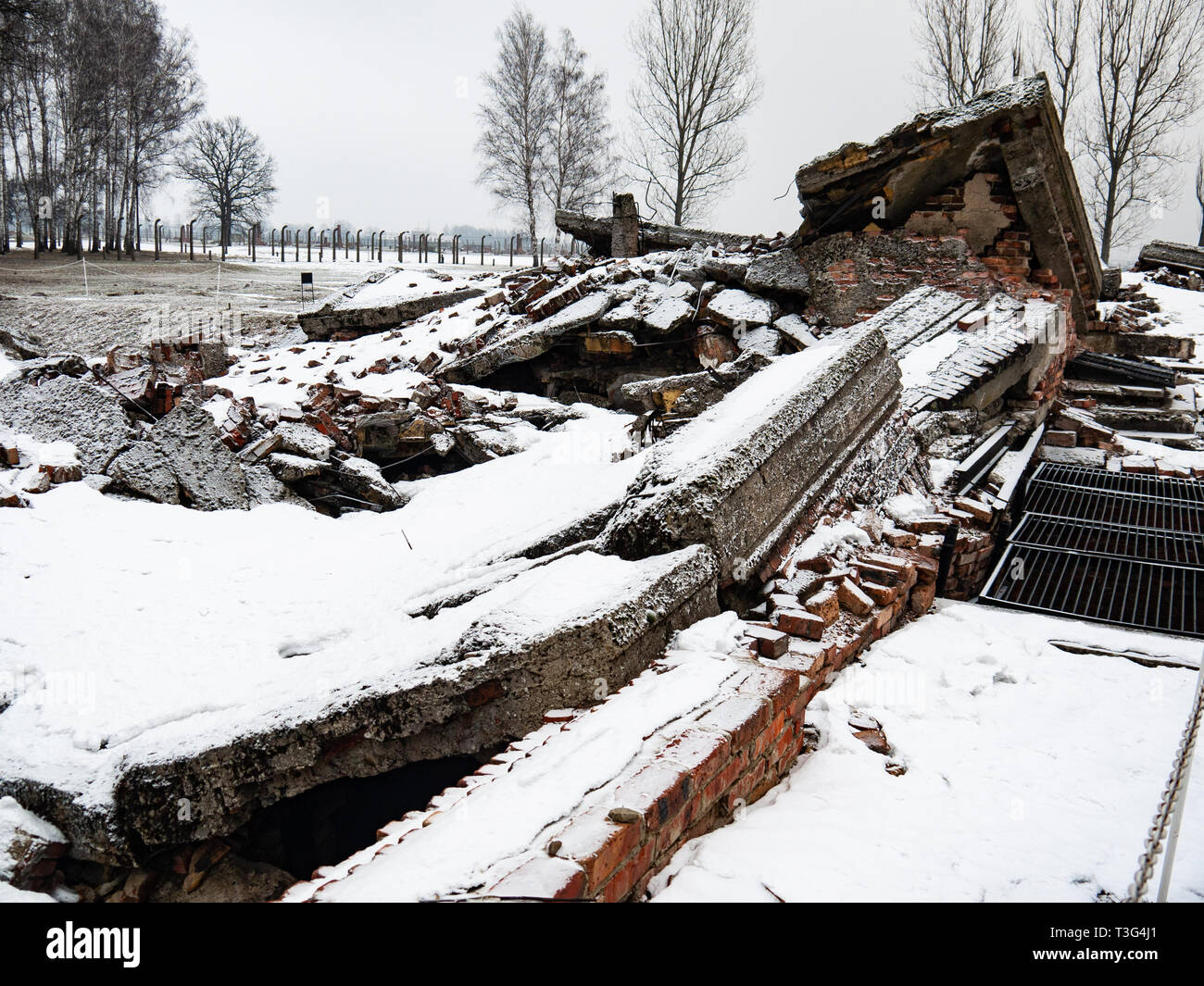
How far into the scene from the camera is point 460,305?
→ 12641 mm

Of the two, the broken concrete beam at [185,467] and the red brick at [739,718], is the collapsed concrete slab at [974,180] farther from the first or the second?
the red brick at [739,718]

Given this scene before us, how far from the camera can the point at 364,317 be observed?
42.7 feet

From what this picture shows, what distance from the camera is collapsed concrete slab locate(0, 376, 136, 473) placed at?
260 inches

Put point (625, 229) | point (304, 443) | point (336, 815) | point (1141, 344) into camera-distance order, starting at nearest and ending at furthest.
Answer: point (336, 815) → point (304, 443) → point (1141, 344) → point (625, 229)

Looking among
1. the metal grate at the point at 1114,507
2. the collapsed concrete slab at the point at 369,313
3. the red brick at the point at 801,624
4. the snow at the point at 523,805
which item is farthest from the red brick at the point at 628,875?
the collapsed concrete slab at the point at 369,313

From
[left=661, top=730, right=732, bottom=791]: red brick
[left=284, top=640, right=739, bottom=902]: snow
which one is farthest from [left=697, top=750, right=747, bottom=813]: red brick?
[left=284, top=640, right=739, bottom=902]: snow

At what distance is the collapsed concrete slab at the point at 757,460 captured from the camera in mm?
3424

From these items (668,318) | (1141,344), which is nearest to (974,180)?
(668,318)

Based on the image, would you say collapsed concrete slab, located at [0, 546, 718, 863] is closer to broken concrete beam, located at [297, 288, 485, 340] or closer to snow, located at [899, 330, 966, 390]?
snow, located at [899, 330, 966, 390]

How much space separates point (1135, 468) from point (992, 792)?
5.19 meters

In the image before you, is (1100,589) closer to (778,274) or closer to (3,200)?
(778,274)

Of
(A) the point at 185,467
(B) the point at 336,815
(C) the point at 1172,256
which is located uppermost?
(C) the point at 1172,256

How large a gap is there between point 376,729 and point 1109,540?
4.65 metres

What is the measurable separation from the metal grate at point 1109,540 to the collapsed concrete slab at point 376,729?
11.0 feet
